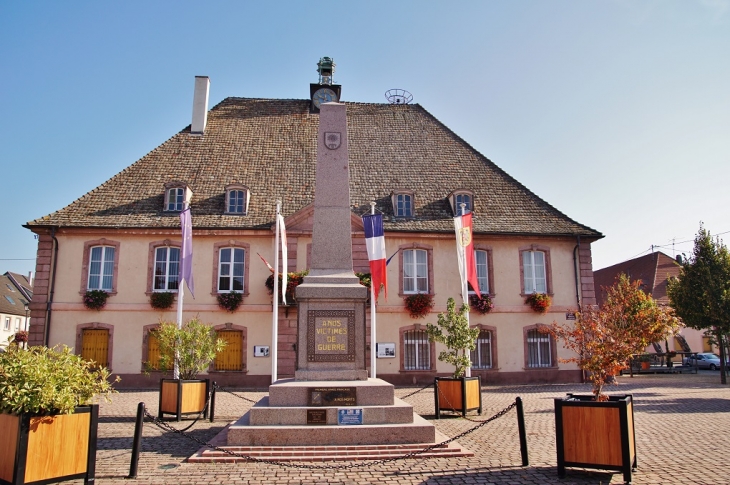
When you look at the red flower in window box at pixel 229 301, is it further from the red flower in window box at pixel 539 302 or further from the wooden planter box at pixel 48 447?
the wooden planter box at pixel 48 447

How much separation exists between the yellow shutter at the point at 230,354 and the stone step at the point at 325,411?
12710mm

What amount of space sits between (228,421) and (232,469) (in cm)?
526

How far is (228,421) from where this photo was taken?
13109 mm

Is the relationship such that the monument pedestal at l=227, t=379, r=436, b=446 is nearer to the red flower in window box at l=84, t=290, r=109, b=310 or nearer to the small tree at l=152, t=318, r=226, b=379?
the small tree at l=152, t=318, r=226, b=379

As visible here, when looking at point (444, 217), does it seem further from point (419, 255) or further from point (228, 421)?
point (228, 421)

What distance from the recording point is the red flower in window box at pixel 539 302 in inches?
896

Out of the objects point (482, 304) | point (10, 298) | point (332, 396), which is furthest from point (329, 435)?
point (10, 298)

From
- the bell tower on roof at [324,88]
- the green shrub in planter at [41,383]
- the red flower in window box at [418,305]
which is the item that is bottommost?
the green shrub in planter at [41,383]

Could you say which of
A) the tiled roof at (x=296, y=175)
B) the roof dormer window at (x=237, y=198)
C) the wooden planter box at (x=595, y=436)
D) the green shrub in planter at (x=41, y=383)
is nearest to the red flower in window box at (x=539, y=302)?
the tiled roof at (x=296, y=175)

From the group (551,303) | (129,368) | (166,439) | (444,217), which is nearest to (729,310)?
(551,303)

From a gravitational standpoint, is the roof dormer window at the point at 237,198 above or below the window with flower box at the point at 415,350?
above

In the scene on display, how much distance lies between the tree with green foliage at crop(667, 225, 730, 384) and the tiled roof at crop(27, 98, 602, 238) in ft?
15.7

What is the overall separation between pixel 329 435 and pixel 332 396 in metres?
0.76

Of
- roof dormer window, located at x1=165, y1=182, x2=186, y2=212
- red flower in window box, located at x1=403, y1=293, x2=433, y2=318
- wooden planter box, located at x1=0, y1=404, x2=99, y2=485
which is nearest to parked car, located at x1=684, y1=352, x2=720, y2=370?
red flower in window box, located at x1=403, y1=293, x2=433, y2=318
